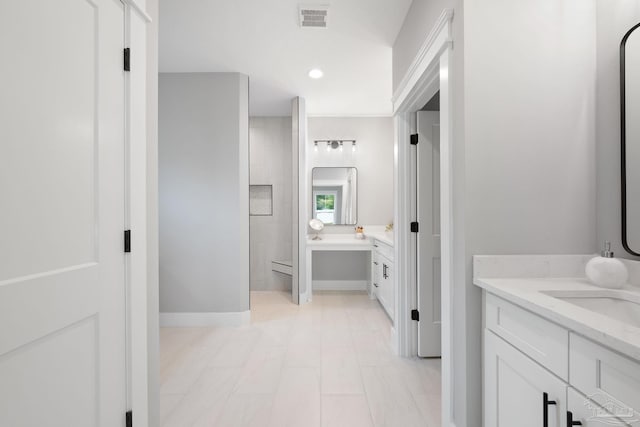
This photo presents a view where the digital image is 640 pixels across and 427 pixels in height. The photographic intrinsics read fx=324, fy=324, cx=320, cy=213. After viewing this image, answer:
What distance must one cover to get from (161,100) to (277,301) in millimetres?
2841

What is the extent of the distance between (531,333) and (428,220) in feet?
5.29

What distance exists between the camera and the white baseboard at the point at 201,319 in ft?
11.5

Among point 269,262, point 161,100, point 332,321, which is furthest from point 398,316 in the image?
point 161,100

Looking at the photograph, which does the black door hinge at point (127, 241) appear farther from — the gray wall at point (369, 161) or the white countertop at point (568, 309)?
the gray wall at point (369, 161)

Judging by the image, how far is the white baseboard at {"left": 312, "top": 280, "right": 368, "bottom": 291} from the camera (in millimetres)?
5008

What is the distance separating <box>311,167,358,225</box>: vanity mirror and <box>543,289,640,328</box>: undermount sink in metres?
3.82

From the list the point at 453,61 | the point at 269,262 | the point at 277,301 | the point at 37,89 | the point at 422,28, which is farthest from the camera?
the point at 269,262

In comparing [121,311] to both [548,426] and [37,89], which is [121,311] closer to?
[37,89]

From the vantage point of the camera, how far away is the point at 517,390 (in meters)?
1.14

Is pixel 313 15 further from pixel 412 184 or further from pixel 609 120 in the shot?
pixel 609 120

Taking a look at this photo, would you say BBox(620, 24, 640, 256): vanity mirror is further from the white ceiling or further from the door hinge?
the door hinge

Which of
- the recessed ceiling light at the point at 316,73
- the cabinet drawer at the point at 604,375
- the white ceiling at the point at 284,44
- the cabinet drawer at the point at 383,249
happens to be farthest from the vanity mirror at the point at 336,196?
the cabinet drawer at the point at 604,375

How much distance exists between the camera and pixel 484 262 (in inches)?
54.8

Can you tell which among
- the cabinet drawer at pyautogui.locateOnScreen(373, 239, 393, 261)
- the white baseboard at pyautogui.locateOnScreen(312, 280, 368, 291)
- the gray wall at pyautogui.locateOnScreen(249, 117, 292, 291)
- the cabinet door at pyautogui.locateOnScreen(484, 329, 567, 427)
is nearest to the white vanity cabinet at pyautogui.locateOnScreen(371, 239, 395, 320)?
the cabinet drawer at pyautogui.locateOnScreen(373, 239, 393, 261)
